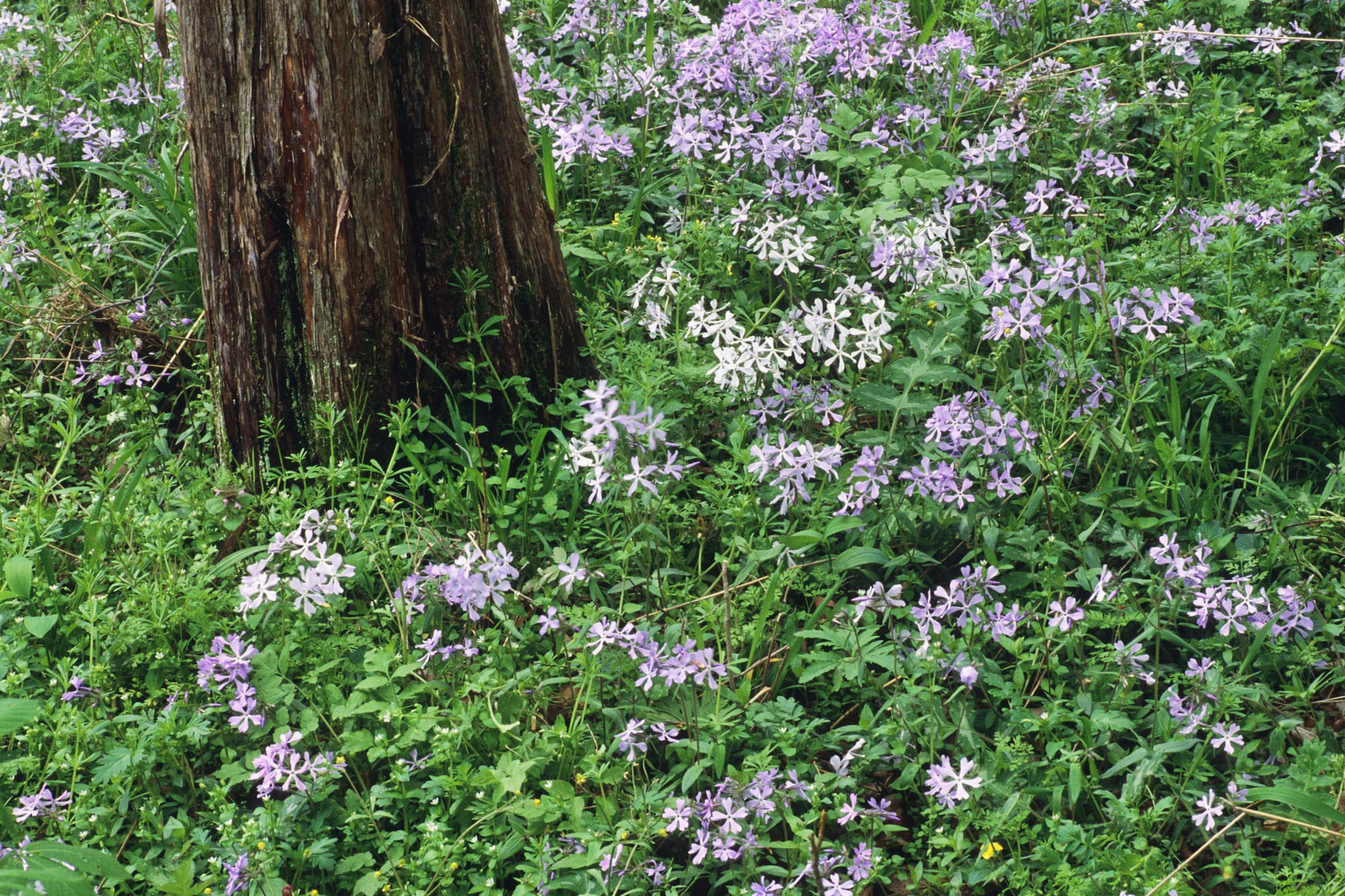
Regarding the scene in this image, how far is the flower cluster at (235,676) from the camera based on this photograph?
7.41 feet

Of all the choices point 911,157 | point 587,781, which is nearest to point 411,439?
point 587,781

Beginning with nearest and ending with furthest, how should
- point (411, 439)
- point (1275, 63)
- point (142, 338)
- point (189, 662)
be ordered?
point (189, 662)
point (411, 439)
point (142, 338)
point (1275, 63)

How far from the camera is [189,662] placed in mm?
2518

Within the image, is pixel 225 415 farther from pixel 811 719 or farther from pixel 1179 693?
pixel 1179 693

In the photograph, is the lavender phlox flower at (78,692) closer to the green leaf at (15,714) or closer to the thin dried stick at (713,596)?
the green leaf at (15,714)

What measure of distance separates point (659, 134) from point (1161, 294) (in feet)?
6.54

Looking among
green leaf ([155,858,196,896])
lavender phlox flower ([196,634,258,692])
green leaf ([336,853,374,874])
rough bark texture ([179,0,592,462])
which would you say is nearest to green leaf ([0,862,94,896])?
green leaf ([155,858,196,896])

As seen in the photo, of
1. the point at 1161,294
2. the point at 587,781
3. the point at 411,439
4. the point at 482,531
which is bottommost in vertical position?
the point at 587,781

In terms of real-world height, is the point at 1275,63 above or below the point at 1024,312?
above

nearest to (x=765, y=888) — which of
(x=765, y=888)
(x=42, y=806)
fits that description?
(x=765, y=888)

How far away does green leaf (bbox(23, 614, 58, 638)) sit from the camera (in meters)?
2.49

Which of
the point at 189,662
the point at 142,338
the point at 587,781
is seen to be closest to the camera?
the point at 587,781

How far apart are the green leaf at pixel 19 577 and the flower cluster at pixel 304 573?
1.65 feet

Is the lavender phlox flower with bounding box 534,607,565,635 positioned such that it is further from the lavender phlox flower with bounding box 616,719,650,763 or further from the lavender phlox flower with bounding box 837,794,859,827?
the lavender phlox flower with bounding box 837,794,859,827
